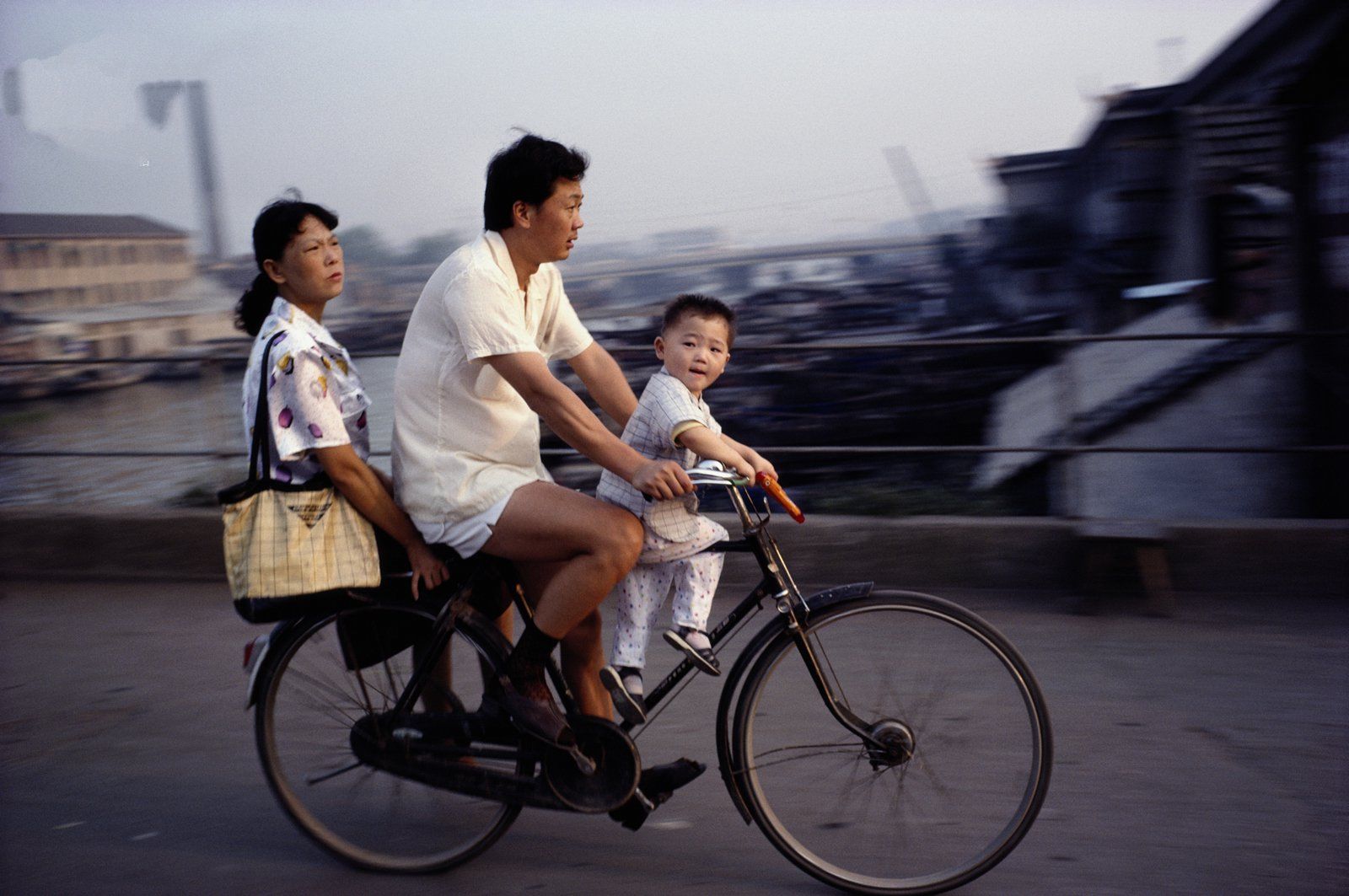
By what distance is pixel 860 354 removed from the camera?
777cm

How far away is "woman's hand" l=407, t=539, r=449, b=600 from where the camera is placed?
2947 millimetres

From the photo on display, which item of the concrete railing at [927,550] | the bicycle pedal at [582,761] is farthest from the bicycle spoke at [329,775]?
the concrete railing at [927,550]

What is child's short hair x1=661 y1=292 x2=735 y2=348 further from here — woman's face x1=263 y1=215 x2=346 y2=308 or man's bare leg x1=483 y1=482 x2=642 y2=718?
woman's face x1=263 y1=215 x2=346 y2=308

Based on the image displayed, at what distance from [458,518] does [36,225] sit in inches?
257

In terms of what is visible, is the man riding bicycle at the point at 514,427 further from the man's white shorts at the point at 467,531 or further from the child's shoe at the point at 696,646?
the child's shoe at the point at 696,646

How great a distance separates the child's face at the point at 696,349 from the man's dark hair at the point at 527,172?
0.44m

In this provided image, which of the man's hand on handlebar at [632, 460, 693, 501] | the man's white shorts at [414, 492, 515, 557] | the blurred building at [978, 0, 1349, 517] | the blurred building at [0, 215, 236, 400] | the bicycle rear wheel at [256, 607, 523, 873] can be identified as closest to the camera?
the man's hand on handlebar at [632, 460, 693, 501]

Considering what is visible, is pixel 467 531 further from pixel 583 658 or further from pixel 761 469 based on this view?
pixel 761 469

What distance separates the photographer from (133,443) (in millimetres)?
6203

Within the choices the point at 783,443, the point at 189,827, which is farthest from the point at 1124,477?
the point at 189,827

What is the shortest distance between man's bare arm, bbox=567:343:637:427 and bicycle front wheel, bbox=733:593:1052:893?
2.57 feet

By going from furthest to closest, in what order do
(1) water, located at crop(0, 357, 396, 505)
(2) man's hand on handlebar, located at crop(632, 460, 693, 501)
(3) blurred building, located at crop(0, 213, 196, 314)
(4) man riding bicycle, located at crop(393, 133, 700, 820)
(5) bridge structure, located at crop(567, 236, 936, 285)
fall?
(5) bridge structure, located at crop(567, 236, 936, 285)
(3) blurred building, located at crop(0, 213, 196, 314)
(1) water, located at crop(0, 357, 396, 505)
(4) man riding bicycle, located at crop(393, 133, 700, 820)
(2) man's hand on handlebar, located at crop(632, 460, 693, 501)

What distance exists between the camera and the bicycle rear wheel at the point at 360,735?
120 inches

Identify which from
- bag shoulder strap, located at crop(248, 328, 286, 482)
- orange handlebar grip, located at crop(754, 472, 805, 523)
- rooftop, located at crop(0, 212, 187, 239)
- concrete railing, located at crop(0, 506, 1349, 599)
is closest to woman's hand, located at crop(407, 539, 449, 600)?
bag shoulder strap, located at crop(248, 328, 286, 482)
